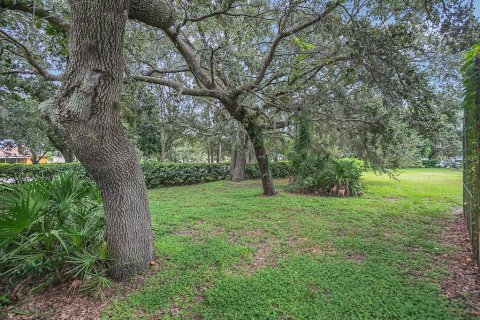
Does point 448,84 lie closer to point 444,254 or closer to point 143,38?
point 444,254

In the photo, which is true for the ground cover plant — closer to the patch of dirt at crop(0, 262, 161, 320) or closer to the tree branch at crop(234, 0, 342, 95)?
the patch of dirt at crop(0, 262, 161, 320)

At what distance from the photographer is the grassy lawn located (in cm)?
244

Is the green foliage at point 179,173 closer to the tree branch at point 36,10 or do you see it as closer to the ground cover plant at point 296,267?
the ground cover plant at point 296,267

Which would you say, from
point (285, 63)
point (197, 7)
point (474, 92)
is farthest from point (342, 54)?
point (197, 7)

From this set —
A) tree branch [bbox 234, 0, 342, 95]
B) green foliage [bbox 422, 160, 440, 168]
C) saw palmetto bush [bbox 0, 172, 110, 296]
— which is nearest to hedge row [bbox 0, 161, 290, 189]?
tree branch [bbox 234, 0, 342, 95]

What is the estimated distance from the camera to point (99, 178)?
9.48 ft

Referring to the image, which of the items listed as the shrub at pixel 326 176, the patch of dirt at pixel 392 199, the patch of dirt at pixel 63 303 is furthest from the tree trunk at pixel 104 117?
the patch of dirt at pixel 392 199

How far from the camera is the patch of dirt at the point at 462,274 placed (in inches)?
97.7

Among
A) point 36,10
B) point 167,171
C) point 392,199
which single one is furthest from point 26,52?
point 392,199

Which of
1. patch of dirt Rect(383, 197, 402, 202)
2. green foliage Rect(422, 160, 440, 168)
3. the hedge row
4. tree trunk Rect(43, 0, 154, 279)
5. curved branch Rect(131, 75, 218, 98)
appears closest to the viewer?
tree trunk Rect(43, 0, 154, 279)

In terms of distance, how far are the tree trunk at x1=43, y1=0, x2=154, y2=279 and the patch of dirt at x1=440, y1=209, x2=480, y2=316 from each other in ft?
11.1

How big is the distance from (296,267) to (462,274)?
1841 millimetres

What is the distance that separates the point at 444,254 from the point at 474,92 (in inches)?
85.7

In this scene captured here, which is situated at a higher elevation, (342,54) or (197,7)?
(197,7)
